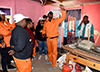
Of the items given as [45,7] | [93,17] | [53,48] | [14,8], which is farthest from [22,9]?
[93,17]

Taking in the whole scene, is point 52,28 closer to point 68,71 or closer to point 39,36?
point 39,36

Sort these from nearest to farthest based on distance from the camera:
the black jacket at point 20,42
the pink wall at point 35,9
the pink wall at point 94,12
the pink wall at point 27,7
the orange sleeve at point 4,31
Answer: the black jacket at point 20,42 < the orange sleeve at point 4,31 < the pink wall at point 27,7 < the pink wall at point 35,9 < the pink wall at point 94,12

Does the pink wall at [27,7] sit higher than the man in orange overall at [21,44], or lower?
higher

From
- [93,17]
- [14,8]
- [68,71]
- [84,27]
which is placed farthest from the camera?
[93,17]

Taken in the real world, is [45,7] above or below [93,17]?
above

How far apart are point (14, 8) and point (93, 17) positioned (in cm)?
407

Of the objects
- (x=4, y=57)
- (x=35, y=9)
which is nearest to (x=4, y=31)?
(x=4, y=57)

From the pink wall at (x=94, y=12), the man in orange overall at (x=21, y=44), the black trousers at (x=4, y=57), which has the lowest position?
the black trousers at (x=4, y=57)

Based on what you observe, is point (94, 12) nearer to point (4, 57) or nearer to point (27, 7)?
point (27, 7)

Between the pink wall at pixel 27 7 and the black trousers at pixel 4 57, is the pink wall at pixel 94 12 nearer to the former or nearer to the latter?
the pink wall at pixel 27 7

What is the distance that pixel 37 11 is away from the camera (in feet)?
14.8

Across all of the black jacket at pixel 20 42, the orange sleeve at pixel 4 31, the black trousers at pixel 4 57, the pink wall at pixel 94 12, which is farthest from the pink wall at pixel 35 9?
the black jacket at pixel 20 42

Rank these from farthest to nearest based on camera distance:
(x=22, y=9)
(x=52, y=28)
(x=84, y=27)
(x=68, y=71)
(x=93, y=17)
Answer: (x=93, y=17) → (x=22, y=9) → (x=84, y=27) → (x=52, y=28) → (x=68, y=71)

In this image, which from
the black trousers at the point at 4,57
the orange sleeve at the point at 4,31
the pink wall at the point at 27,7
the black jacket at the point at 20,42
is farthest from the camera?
the pink wall at the point at 27,7
